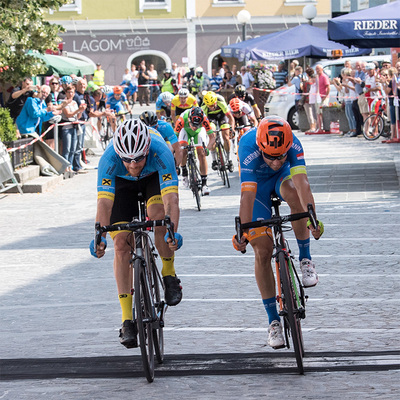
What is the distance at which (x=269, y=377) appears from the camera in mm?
6422

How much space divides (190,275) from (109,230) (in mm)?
3913

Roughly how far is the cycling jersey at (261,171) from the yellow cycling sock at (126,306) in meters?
1.06

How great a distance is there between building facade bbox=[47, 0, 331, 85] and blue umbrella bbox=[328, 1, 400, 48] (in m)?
34.4

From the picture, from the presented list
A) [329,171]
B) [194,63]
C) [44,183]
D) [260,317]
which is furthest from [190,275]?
[194,63]

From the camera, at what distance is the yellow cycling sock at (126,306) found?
6.79 metres

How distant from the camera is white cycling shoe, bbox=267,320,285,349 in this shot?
266 inches

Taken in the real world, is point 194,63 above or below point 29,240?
above

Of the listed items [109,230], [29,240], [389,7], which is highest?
[389,7]

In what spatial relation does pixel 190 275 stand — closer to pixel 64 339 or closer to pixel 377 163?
pixel 64 339

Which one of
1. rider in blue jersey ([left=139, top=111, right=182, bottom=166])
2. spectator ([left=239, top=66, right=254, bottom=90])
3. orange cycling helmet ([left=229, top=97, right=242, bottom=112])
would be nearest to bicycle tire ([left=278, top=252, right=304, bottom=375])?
rider in blue jersey ([left=139, top=111, right=182, bottom=166])

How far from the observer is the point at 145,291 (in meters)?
6.57

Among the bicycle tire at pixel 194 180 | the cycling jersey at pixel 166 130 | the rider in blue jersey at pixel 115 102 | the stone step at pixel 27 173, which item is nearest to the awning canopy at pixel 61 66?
the rider in blue jersey at pixel 115 102

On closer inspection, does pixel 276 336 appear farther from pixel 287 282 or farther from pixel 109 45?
pixel 109 45

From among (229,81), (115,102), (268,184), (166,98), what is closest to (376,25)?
(166,98)
